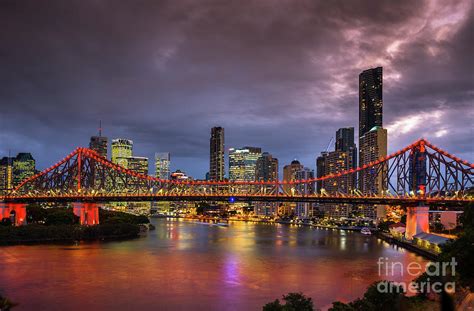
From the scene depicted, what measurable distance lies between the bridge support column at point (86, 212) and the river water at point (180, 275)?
16.3 metres

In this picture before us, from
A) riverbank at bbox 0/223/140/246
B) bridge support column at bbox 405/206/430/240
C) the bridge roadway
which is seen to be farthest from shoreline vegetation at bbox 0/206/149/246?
bridge support column at bbox 405/206/430/240

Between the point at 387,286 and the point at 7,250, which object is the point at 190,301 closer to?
the point at 387,286

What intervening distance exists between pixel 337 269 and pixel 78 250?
26252mm

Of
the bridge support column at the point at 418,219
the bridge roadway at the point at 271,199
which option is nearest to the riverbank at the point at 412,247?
the bridge support column at the point at 418,219

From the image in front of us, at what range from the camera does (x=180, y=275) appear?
35.0 meters

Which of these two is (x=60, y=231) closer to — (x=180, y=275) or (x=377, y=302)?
(x=180, y=275)

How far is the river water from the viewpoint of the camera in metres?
27.0

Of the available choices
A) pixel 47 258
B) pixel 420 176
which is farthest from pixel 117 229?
pixel 420 176

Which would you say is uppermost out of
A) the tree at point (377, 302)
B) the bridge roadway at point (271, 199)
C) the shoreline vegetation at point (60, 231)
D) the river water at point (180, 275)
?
the bridge roadway at point (271, 199)

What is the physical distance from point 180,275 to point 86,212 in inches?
1569

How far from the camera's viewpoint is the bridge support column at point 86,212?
226ft

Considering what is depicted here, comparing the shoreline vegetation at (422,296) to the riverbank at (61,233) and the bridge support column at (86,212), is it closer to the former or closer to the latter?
the riverbank at (61,233)

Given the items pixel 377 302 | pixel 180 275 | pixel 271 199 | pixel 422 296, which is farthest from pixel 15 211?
pixel 377 302

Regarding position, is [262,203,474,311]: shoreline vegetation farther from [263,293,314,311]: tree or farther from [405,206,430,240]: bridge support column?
[405,206,430,240]: bridge support column
